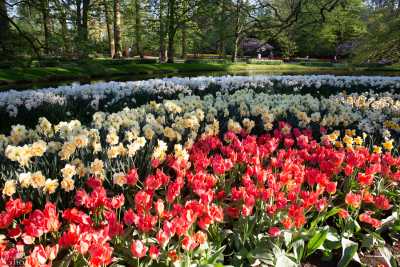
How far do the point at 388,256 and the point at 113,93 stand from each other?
6.98 m

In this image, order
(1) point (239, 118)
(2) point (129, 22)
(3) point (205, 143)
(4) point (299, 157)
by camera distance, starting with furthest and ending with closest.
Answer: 1. (2) point (129, 22)
2. (1) point (239, 118)
3. (3) point (205, 143)
4. (4) point (299, 157)

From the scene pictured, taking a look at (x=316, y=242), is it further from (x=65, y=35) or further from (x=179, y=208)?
(x=65, y=35)

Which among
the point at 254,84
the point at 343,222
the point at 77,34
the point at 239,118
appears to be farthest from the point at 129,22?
the point at 343,222

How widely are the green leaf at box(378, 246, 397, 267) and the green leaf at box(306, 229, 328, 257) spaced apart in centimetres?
52

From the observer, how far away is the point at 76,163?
310 cm

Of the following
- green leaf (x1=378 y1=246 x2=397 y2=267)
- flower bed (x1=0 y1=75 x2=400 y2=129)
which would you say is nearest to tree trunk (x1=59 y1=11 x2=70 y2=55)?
flower bed (x1=0 y1=75 x2=400 y2=129)

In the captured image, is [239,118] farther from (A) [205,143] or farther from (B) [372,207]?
(B) [372,207]

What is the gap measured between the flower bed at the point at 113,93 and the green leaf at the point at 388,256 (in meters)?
4.97

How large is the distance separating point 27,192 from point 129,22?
140 feet

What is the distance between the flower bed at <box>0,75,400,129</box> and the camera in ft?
23.0

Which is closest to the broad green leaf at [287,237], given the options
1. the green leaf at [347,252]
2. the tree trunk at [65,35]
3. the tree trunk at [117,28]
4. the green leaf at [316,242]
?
the green leaf at [316,242]

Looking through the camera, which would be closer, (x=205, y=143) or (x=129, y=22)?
(x=205, y=143)

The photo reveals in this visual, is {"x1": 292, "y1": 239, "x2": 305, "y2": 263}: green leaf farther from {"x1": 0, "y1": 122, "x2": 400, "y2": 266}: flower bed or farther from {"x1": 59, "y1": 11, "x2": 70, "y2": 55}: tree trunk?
{"x1": 59, "y1": 11, "x2": 70, "y2": 55}: tree trunk

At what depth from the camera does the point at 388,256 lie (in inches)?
116
